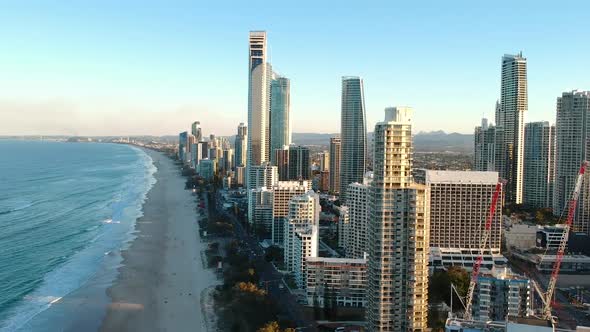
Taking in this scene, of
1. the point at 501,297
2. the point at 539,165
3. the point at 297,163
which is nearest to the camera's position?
the point at 501,297

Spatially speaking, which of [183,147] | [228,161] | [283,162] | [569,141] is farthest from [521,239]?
[183,147]

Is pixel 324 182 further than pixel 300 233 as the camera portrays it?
Yes

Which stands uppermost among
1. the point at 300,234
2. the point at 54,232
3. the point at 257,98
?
the point at 257,98

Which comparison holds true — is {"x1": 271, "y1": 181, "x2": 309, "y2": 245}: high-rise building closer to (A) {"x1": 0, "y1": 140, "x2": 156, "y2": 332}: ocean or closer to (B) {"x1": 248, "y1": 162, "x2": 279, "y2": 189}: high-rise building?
(A) {"x1": 0, "y1": 140, "x2": 156, "y2": 332}: ocean

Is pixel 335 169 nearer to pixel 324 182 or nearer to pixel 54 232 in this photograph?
pixel 324 182

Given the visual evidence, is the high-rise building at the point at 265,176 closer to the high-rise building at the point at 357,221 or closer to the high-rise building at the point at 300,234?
the high-rise building at the point at 300,234

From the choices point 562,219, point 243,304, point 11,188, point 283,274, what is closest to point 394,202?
point 243,304

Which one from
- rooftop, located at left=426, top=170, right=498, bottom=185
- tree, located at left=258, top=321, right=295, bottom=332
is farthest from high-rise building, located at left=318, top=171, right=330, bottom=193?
tree, located at left=258, top=321, right=295, bottom=332
